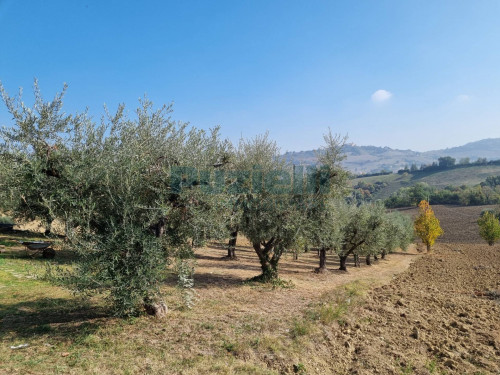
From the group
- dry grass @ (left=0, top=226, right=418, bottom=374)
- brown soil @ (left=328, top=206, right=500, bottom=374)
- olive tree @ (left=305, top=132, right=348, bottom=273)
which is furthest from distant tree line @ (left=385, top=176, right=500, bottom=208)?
dry grass @ (left=0, top=226, right=418, bottom=374)

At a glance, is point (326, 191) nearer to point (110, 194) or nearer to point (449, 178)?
point (110, 194)

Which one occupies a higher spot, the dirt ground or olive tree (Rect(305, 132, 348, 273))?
olive tree (Rect(305, 132, 348, 273))

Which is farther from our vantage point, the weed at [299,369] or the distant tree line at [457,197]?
the distant tree line at [457,197]

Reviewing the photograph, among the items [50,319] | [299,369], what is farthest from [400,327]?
[50,319]

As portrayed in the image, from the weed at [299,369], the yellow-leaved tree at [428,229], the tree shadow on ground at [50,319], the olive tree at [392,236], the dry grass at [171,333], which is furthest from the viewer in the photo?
the yellow-leaved tree at [428,229]

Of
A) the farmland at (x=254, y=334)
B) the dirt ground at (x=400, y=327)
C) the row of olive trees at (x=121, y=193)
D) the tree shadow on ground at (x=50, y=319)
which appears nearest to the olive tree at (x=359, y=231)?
the dirt ground at (x=400, y=327)

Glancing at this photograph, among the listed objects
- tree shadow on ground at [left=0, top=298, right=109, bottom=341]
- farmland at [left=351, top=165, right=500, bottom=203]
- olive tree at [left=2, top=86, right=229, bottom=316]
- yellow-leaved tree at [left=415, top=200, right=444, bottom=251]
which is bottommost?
yellow-leaved tree at [left=415, top=200, right=444, bottom=251]

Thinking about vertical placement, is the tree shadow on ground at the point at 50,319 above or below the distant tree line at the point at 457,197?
below

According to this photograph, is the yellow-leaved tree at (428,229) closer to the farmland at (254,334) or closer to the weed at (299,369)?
the farmland at (254,334)

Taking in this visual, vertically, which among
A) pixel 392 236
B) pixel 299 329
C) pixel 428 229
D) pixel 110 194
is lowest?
pixel 428 229

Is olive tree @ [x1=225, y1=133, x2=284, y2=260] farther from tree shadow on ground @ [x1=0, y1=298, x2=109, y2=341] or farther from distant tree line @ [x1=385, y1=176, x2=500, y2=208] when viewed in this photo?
distant tree line @ [x1=385, y1=176, x2=500, y2=208]

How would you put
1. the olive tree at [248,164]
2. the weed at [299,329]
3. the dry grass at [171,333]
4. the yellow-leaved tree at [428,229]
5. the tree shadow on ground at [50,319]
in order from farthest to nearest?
the yellow-leaved tree at [428,229]
the olive tree at [248,164]
the weed at [299,329]
the tree shadow on ground at [50,319]
the dry grass at [171,333]

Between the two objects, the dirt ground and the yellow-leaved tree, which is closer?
the dirt ground

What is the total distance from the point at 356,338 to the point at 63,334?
30.1ft
